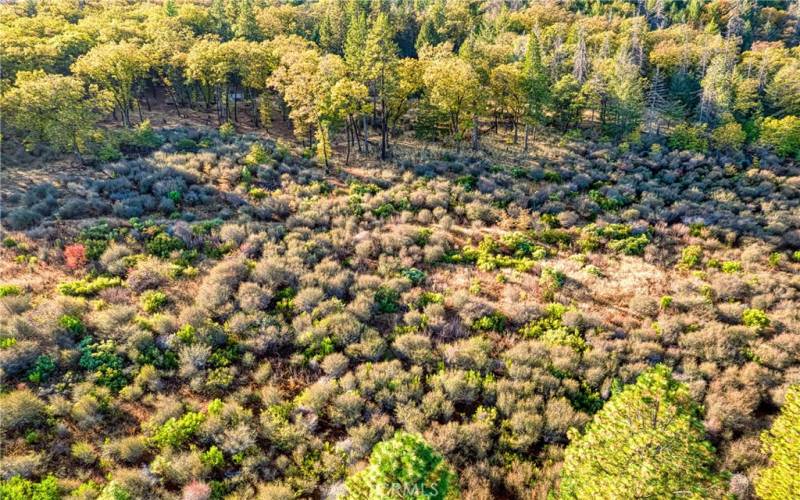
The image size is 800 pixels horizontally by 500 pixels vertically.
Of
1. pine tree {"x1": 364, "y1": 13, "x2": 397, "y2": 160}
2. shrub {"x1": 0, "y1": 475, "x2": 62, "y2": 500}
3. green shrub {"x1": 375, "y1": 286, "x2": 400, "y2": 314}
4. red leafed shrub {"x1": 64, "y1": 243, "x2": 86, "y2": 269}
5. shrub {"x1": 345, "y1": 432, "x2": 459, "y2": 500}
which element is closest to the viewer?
shrub {"x1": 345, "y1": 432, "x2": 459, "y2": 500}

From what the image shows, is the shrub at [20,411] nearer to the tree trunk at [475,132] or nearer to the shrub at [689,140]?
the tree trunk at [475,132]

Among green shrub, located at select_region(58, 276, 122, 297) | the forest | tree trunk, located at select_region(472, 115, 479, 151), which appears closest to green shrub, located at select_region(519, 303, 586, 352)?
the forest

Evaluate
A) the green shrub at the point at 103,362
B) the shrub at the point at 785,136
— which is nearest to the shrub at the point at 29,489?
the green shrub at the point at 103,362

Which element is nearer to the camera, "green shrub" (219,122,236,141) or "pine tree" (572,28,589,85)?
"green shrub" (219,122,236,141)

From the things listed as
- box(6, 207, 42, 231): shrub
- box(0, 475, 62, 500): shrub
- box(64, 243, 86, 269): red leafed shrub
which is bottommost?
box(0, 475, 62, 500): shrub

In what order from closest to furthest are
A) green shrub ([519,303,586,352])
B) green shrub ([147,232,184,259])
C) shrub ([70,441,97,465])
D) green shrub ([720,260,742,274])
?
shrub ([70,441,97,465]) < green shrub ([519,303,586,352]) < green shrub ([147,232,184,259]) < green shrub ([720,260,742,274])

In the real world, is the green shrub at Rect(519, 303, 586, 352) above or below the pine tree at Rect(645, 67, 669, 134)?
below

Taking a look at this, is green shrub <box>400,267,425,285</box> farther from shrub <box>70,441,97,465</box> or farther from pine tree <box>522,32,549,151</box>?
pine tree <box>522,32,549,151</box>
